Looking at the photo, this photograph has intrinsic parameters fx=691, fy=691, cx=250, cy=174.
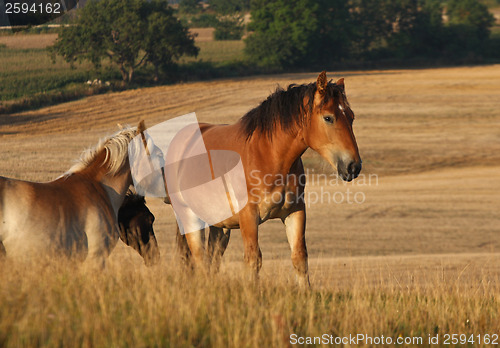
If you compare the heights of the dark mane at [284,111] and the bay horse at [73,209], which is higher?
the dark mane at [284,111]

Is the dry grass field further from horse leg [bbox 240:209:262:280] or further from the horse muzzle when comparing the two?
the horse muzzle

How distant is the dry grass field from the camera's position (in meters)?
5.08

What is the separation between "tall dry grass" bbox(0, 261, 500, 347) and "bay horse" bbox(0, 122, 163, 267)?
586mm

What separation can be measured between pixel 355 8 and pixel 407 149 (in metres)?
43.4

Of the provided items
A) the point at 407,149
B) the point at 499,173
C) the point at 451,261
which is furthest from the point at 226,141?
the point at 407,149

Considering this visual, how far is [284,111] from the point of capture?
7.06 metres

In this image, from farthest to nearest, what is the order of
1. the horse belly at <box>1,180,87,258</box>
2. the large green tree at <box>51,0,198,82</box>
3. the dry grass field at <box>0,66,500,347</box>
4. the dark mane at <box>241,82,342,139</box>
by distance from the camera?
the large green tree at <box>51,0,198,82</box> < the dark mane at <box>241,82,342,139</box> < the horse belly at <box>1,180,87,258</box> < the dry grass field at <box>0,66,500,347</box>

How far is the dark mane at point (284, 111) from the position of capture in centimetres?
682

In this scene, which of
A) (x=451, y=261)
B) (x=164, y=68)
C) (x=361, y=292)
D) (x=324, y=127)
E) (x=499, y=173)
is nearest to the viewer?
(x=324, y=127)

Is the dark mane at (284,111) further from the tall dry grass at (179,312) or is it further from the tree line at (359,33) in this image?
the tree line at (359,33)

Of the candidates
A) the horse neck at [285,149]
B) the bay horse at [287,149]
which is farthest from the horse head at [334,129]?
the horse neck at [285,149]

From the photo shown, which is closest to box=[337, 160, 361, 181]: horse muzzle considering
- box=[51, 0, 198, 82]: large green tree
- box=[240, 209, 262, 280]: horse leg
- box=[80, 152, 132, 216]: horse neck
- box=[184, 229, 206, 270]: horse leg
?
box=[240, 209, 262, 280]: horse leg

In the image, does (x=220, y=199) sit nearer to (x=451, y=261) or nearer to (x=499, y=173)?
(x=451, y=261)

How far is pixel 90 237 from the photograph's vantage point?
6.86 m
